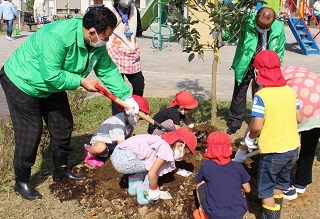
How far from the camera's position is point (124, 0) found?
4.80 m

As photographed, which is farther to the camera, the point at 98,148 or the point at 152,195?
the point at 98,148

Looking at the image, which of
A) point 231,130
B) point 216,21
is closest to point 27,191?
point 216,21

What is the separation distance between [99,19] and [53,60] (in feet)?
1.52

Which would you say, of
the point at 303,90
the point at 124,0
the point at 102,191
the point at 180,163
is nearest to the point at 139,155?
the point at 102,191

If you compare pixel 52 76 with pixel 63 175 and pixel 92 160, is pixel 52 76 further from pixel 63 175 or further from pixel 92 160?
pixel 92 160

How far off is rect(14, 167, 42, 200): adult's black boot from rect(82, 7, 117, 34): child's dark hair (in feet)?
4.50

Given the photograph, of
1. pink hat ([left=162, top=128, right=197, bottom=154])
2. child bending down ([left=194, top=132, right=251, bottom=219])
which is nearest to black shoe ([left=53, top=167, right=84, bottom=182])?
pink hat ([left=162, top=128, right=197, bottom=154])

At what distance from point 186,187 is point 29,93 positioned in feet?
5.12

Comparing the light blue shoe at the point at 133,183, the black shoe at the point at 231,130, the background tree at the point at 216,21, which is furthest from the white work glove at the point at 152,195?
the black shoe at the point at 231,130

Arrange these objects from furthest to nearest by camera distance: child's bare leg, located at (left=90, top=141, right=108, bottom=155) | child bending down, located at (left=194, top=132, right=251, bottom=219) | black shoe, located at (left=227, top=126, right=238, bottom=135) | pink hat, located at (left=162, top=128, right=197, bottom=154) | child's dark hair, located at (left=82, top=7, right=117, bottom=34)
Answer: black shoe, located at (left=227, top=126, right=238, bottom=135) < child's bare leg, located at (left=90, top=141, right=108, bottom=155) < pink hat, located at (left=162, top=128, right=197, bottom=154) < child's dark hair, located at (left=82, top=7, right=117, bottom=34) < child bending down, located at (left=194, top=132, right=251, bottom=219)

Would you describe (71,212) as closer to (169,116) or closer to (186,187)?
(186,187)

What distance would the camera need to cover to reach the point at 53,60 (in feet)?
10.5

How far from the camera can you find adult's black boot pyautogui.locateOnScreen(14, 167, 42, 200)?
3.64 m

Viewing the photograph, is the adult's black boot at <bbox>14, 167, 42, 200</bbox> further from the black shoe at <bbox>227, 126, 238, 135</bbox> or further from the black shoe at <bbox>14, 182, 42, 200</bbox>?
the black shoe at <bbox>227, 126, 238, 135</bbox>
